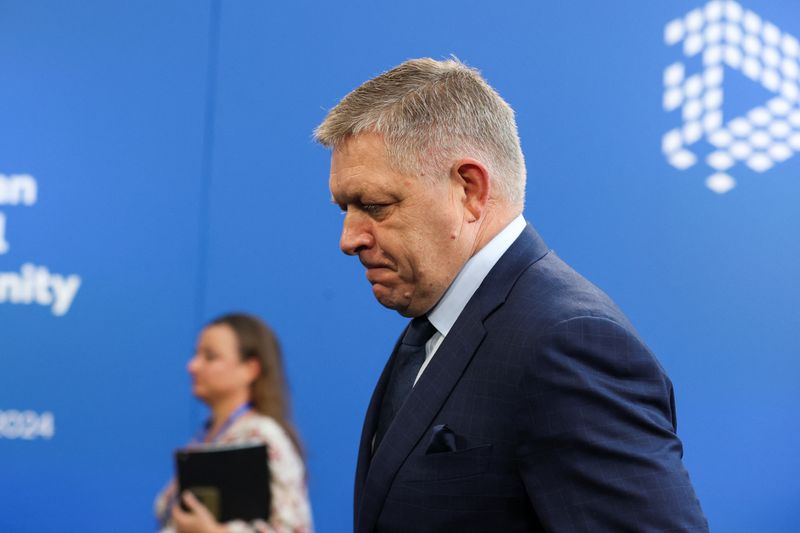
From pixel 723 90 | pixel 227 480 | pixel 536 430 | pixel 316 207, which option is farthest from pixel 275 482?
pixel 723 90

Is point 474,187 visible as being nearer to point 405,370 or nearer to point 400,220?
point 400,220

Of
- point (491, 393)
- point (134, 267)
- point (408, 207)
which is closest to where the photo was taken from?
point (491, 393)

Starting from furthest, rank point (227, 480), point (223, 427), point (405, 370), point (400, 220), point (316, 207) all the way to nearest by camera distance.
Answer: point (316, 207) < point (405, 370) < point (400, 220) < point (223, 427) < point (227, 480)

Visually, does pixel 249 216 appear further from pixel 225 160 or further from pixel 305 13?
pixel 305 13

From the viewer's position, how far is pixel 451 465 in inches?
41.8

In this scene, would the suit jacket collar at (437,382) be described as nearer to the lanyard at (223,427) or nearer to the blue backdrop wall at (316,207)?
the lanyard at (223,427)

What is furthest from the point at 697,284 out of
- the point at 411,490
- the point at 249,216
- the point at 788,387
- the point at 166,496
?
the point at 166,496

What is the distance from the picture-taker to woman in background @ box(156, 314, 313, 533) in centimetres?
104

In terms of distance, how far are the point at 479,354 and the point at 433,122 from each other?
355 mm

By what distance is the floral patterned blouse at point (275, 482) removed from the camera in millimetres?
1044

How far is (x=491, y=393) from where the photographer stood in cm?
108

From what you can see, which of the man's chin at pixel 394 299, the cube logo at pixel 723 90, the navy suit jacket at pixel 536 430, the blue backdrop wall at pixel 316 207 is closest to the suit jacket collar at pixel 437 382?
the navy suit jacket at pixel 536 430

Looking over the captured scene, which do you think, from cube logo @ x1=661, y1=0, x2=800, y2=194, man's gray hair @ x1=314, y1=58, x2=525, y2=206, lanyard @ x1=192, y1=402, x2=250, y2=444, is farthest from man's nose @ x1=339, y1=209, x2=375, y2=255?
cube logo @ x1=661, y1=0, x2=800, y2=194

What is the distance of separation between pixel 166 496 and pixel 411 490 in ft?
1.06
